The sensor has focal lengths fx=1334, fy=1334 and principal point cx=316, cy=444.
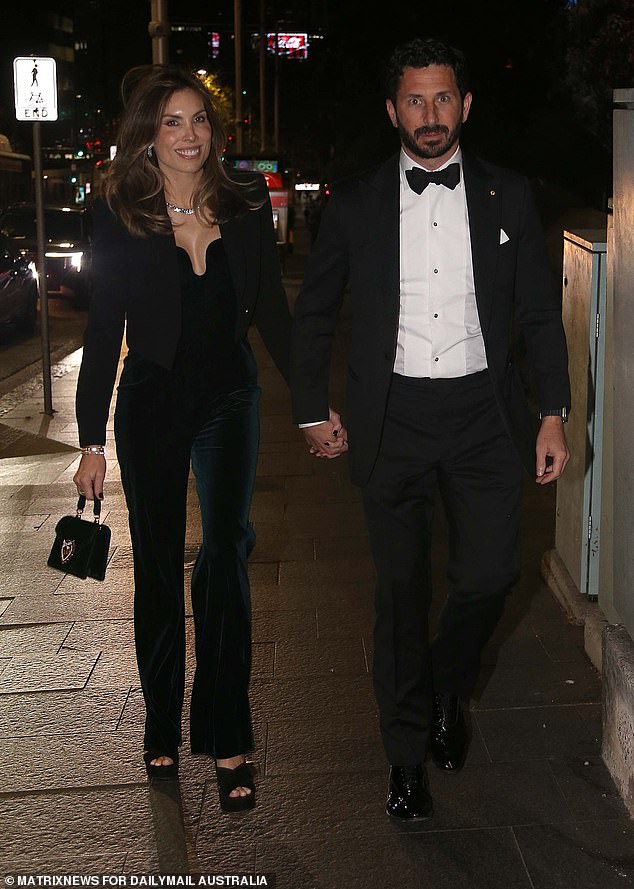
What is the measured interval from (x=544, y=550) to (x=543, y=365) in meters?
3.03

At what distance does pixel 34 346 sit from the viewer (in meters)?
18.6

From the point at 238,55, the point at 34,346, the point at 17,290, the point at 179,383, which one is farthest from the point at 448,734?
the point at 238,55

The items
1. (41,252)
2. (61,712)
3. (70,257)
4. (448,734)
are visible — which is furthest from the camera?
(70,257)

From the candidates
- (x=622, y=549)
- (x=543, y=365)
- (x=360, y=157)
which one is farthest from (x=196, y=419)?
(x=360, y=157)

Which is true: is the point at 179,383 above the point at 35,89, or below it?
below

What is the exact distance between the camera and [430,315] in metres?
3.98

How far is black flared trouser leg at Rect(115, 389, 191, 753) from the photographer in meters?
4.12

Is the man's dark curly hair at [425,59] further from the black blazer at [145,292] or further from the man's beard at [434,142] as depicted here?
the black blazer at [145,292]

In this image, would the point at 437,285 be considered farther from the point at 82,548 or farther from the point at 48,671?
the point at 48,671

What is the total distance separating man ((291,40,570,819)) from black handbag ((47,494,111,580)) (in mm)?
741

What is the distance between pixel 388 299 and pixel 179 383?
70cm

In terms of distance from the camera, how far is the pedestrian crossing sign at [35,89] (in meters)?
11.9

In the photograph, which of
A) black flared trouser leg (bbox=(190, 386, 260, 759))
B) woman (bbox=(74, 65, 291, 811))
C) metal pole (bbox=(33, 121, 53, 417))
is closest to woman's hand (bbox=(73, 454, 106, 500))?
woman (bbox=(74, 65, 291, 811))

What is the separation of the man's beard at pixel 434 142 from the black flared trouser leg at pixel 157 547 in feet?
3.63
